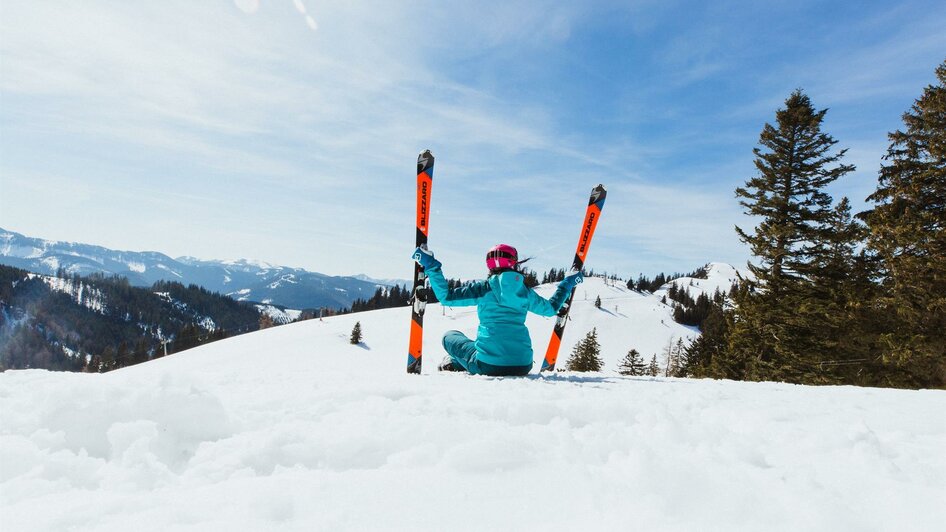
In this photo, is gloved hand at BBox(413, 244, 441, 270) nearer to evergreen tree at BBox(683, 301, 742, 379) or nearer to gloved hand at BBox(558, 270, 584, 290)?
gloved hand at BBox(558, 270, 584, 290)

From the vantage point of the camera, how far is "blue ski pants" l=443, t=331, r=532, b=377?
6.34 meters

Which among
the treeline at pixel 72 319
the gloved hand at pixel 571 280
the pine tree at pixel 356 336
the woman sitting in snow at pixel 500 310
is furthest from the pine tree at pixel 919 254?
the treeline at pixel 72 319

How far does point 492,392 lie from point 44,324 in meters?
240

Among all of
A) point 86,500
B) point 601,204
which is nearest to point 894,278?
point 601,204

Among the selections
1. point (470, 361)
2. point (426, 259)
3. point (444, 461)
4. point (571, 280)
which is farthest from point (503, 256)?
point (444, 461)

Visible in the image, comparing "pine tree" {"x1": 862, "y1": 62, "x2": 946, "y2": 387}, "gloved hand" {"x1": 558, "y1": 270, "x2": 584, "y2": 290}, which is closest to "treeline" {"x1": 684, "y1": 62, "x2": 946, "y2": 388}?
"pine tree" {"x1": 862, "y1": 62, "x2": 946, "y2": 387}

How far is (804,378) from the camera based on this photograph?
51.6 ft

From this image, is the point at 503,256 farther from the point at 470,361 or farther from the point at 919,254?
the point at 919,254

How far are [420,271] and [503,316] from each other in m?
2.59

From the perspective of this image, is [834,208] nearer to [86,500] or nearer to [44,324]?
[86,500]

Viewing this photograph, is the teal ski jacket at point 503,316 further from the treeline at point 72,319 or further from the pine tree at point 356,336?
the treeline at point 72,319

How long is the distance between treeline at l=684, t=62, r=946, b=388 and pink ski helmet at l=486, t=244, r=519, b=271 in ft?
42.7

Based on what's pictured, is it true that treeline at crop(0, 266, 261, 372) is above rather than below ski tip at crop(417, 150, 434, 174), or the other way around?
below

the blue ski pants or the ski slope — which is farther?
the blue ski pants
